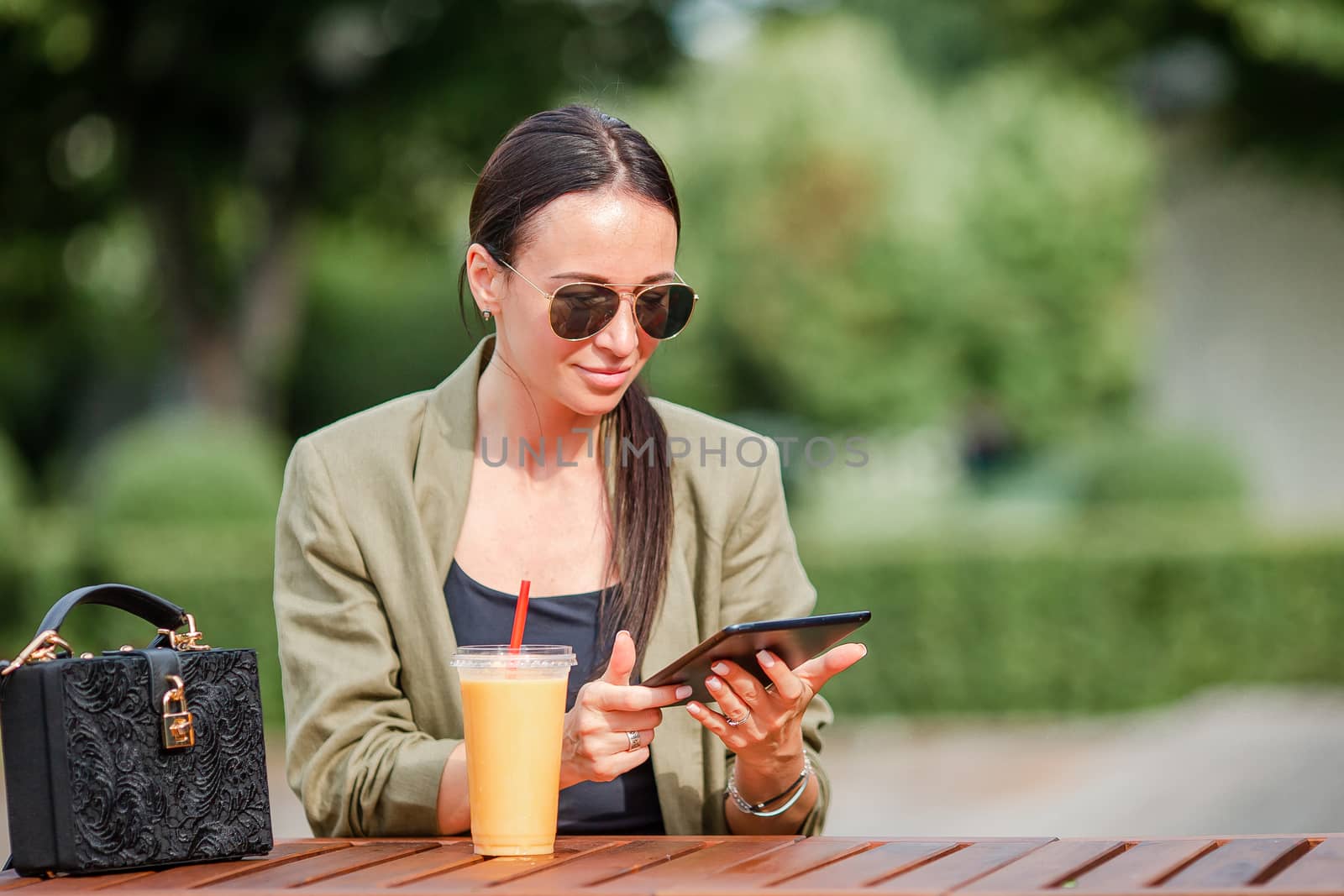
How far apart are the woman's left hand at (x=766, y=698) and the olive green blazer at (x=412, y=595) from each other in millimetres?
312

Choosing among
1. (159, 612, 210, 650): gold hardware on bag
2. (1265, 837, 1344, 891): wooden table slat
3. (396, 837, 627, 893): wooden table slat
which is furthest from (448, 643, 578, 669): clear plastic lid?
(1265, 837, 1344, 891): wooden table slat

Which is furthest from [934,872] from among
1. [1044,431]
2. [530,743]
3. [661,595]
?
[1044,431]

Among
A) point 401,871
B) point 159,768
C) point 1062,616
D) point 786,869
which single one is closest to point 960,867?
point 786,869

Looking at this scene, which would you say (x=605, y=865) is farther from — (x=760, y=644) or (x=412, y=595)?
(x=412, y=595)

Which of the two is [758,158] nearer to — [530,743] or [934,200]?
[934,200]

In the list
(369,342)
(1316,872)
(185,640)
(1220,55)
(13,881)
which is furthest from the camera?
(369,342)

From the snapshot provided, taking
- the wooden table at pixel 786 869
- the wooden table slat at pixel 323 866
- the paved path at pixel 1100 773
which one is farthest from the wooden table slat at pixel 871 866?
the paved path at pixel 1100 773

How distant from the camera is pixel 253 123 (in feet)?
44.3

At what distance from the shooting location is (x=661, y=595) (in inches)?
97.9

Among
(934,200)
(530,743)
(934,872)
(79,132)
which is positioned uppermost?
(934,200)

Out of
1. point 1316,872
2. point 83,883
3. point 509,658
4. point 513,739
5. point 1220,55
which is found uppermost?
point 1220,55

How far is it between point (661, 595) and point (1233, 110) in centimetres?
1148

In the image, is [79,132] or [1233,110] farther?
[79,132]

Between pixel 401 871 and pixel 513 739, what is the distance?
216 mm
